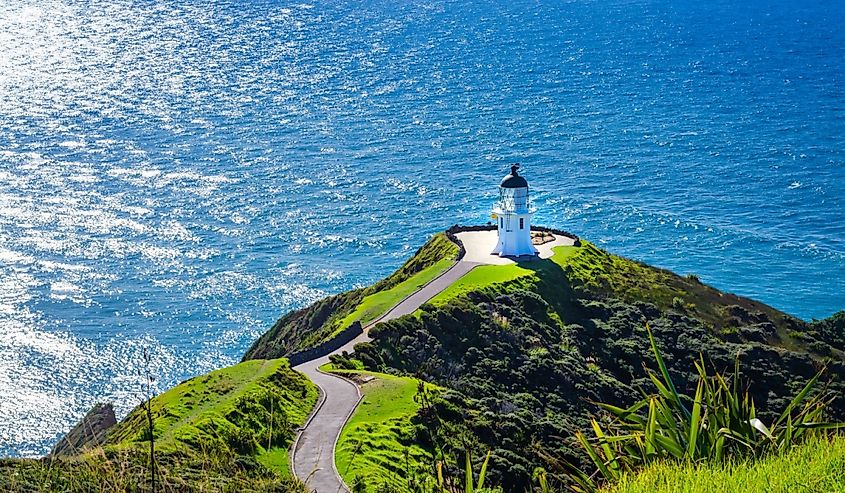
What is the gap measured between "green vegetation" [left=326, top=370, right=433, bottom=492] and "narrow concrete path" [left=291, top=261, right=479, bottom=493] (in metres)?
0.34

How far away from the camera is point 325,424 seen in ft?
121

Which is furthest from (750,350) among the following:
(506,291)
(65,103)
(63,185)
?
(65,103)

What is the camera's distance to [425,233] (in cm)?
9550

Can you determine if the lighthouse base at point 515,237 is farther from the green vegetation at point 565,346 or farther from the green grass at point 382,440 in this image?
Result: the green grass at point 382,440

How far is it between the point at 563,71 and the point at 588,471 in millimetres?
135130

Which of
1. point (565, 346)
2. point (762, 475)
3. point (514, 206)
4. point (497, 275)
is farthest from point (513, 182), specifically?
point (762, 475)

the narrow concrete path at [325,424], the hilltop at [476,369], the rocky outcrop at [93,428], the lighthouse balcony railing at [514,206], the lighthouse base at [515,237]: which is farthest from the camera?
the lighthouse base at [515,237]

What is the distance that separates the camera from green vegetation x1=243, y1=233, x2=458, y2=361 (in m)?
57.3

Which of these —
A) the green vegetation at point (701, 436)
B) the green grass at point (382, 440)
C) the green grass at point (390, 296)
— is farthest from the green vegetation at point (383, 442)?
the green vegetation at point (701, 436)

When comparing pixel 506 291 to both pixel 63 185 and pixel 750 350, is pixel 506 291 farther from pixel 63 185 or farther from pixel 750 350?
pixel 63 185

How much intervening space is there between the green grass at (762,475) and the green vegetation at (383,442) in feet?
53.3

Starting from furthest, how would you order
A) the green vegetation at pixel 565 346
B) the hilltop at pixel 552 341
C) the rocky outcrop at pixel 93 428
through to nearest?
the rocky outcrop at pixel 93 428, the hilltop at pixel 552 341, the green vegetation at pixel 565 346

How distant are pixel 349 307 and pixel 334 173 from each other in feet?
178

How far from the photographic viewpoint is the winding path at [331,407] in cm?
3094
